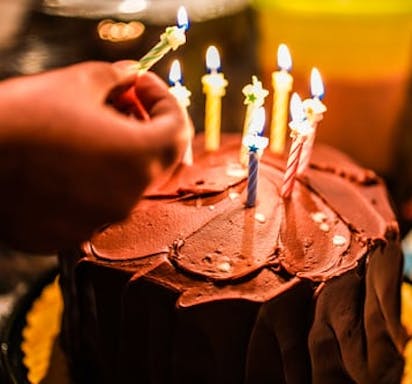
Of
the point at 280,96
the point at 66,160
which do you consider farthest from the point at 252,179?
the point at 66,160

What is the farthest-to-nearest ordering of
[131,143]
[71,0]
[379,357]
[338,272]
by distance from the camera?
[71,0] → [379,357] → [338,272] → [131,143]

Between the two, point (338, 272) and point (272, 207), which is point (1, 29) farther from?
point (338, 272)

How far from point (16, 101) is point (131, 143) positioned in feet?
0.70

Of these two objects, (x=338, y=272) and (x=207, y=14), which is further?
(x=207, y=14)

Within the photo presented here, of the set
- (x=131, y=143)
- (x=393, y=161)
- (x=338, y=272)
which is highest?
(x=131, y=143)

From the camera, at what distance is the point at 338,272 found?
61.5 inches

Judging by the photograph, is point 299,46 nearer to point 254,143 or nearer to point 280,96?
point 280,96

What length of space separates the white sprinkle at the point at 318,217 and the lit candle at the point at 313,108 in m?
0.15

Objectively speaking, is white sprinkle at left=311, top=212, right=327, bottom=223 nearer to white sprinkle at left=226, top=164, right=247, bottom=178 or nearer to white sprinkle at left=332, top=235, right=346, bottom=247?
white sprinkle at left=332, top=235, right=346, bottom=247

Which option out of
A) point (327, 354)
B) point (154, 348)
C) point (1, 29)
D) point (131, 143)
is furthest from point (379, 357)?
point (1, 29)

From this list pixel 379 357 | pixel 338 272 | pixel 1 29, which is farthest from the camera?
pixel 1 29

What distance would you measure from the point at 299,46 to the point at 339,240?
1466mm

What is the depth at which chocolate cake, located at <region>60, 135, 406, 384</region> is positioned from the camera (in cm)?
152

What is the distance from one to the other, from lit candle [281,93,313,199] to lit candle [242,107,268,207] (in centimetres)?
7
